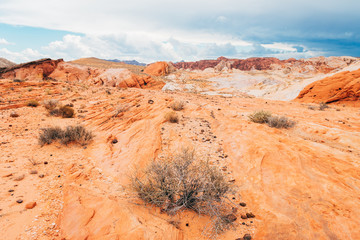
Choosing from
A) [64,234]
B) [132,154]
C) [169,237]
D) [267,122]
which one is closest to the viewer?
[64,234]

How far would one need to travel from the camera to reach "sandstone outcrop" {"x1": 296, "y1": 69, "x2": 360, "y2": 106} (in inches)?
614

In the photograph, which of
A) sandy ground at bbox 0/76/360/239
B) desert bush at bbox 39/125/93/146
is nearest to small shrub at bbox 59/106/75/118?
sandy ground at bbox 0/76/360/239

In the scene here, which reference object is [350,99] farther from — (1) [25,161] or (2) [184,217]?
(1) [25,161]

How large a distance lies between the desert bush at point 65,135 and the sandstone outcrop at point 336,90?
2138cm

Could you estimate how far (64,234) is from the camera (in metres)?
2.33

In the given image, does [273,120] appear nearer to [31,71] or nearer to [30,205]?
[30,205]

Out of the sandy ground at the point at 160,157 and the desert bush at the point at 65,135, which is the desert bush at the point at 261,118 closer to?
the sandy ground at the point at 160,157

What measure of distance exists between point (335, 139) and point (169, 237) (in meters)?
7.22

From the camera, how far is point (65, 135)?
5395 millimetres

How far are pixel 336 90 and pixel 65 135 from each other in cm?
2350

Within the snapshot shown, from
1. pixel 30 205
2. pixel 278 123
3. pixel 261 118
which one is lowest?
pixel 278 123

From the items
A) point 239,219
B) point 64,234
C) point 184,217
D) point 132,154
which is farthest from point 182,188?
point 132,154

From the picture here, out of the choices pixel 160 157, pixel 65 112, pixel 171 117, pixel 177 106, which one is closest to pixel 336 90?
pixel 177 106

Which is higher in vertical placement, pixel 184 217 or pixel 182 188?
pixel 182 188
